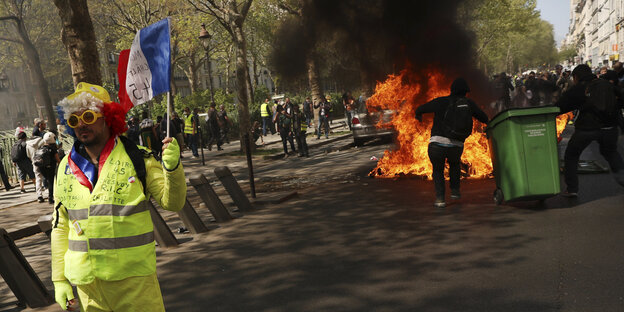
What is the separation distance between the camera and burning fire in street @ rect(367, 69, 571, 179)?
31.6 feet

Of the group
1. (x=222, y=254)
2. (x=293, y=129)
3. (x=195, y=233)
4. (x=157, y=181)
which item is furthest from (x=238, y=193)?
(x=293, y=129)

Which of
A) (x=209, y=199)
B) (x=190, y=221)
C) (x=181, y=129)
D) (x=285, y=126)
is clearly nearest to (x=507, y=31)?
(x=285, y=126)

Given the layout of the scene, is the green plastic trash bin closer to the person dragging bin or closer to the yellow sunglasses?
the yellow sunglasses

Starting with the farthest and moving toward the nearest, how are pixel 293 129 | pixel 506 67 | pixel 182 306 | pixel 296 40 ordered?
1. pixel 506 67
2. pixel 293 129
3. pixel 296 40
4. pixel 182 306

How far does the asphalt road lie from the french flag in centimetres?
186

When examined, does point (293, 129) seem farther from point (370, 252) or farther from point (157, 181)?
point (157, 181)

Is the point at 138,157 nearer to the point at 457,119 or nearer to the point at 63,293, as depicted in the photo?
the point at 63,293

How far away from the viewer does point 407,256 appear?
5422 mm

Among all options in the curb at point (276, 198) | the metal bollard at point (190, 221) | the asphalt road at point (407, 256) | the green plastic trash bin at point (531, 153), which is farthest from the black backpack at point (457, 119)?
the metal bollard at point (190, 221)

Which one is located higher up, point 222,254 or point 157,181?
point 157,181

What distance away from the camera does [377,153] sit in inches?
584

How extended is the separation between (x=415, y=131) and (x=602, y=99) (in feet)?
12.0

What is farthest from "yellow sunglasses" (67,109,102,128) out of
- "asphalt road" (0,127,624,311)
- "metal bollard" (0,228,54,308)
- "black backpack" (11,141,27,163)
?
"black backpack" (11,141,27,163)

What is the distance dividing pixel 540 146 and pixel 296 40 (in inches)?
360
